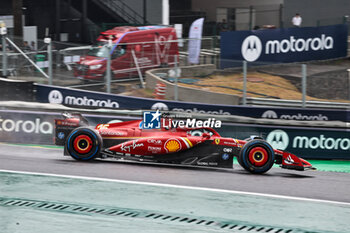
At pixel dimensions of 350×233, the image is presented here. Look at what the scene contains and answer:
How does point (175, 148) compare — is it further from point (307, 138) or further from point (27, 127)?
point (27, 127)

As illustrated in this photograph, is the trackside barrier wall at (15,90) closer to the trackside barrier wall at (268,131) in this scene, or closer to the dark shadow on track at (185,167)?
the trackside barrier wall at (268,131)

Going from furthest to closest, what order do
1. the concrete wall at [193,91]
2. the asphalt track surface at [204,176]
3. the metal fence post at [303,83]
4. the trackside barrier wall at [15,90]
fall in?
1. the concrete wall at [193,91]
2. the trackside barrier wall at [15,90]
3. the metal fence post at [303,83]
4. the asphalt track surface at [204,176]

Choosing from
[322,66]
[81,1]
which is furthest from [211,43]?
[81,1]

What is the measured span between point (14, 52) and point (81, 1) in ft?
61.6

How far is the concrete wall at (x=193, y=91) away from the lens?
1620 cm

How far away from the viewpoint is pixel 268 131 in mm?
13711

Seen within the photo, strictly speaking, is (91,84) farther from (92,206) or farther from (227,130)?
(92,206)

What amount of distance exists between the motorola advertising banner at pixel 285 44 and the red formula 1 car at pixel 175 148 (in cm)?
959

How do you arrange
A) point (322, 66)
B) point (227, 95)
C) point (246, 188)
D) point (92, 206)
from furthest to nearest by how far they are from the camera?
point (322, 66) → point (227, 95) → point (246, 188) → point (92, 206)

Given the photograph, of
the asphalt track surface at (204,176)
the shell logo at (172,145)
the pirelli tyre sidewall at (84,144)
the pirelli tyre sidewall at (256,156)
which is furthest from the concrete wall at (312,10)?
the pirelli tyre sidewall at (84,144)

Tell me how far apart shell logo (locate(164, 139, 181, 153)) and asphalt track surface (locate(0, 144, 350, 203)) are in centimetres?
41

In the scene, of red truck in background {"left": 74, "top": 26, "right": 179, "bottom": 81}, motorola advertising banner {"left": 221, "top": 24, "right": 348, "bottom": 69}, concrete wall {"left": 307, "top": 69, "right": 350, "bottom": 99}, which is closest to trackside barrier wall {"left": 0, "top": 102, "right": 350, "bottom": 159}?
concrete wall {"left": 307, "top": 69, "right": 350, "bottom": 99}

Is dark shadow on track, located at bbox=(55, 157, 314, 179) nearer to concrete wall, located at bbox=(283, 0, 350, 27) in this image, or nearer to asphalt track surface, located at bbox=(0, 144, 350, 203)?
asphalt track surface, located at bbox=(0, 144, 350, 203)

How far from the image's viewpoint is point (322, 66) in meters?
22.3
